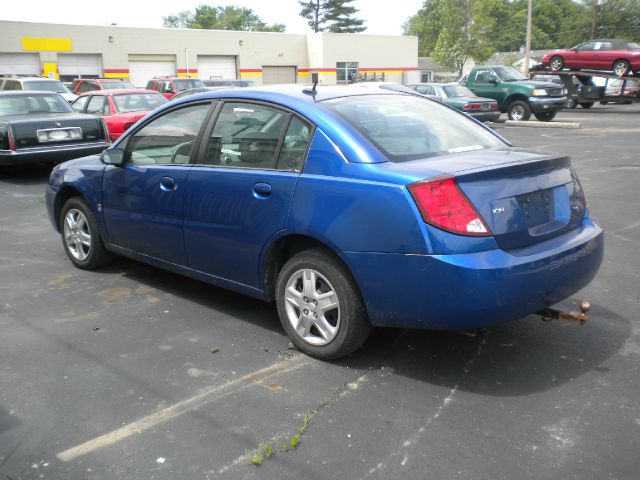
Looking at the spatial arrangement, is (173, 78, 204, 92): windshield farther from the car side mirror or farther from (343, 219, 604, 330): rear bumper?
(343, 219, 604, 330): rear bumper

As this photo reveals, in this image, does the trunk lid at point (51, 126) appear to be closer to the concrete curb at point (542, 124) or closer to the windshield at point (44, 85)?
the windshield at point (44, 85)

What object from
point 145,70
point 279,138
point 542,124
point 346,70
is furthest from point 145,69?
point 279,138

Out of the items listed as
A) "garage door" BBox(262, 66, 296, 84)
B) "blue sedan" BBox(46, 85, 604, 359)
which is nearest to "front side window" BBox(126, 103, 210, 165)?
"blue sedan" BBox(46, 85, 604, 359)

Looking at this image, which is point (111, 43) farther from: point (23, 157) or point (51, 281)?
point (51, 281)

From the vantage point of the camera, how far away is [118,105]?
1409 cm

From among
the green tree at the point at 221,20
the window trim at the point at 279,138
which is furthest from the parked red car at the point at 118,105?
the green tree at the point at 221,20

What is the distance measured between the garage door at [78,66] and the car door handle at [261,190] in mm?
41326

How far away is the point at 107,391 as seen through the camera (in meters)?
3.56

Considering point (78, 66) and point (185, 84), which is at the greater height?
point (78, 66)

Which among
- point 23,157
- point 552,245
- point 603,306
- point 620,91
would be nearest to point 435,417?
point 552,245

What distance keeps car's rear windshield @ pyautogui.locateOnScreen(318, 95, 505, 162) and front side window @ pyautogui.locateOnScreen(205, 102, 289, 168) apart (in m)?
0.38

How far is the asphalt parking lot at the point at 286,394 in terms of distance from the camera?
9.41 ft

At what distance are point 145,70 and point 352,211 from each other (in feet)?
145

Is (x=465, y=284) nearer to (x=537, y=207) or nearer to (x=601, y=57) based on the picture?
(x=537, y=207)
